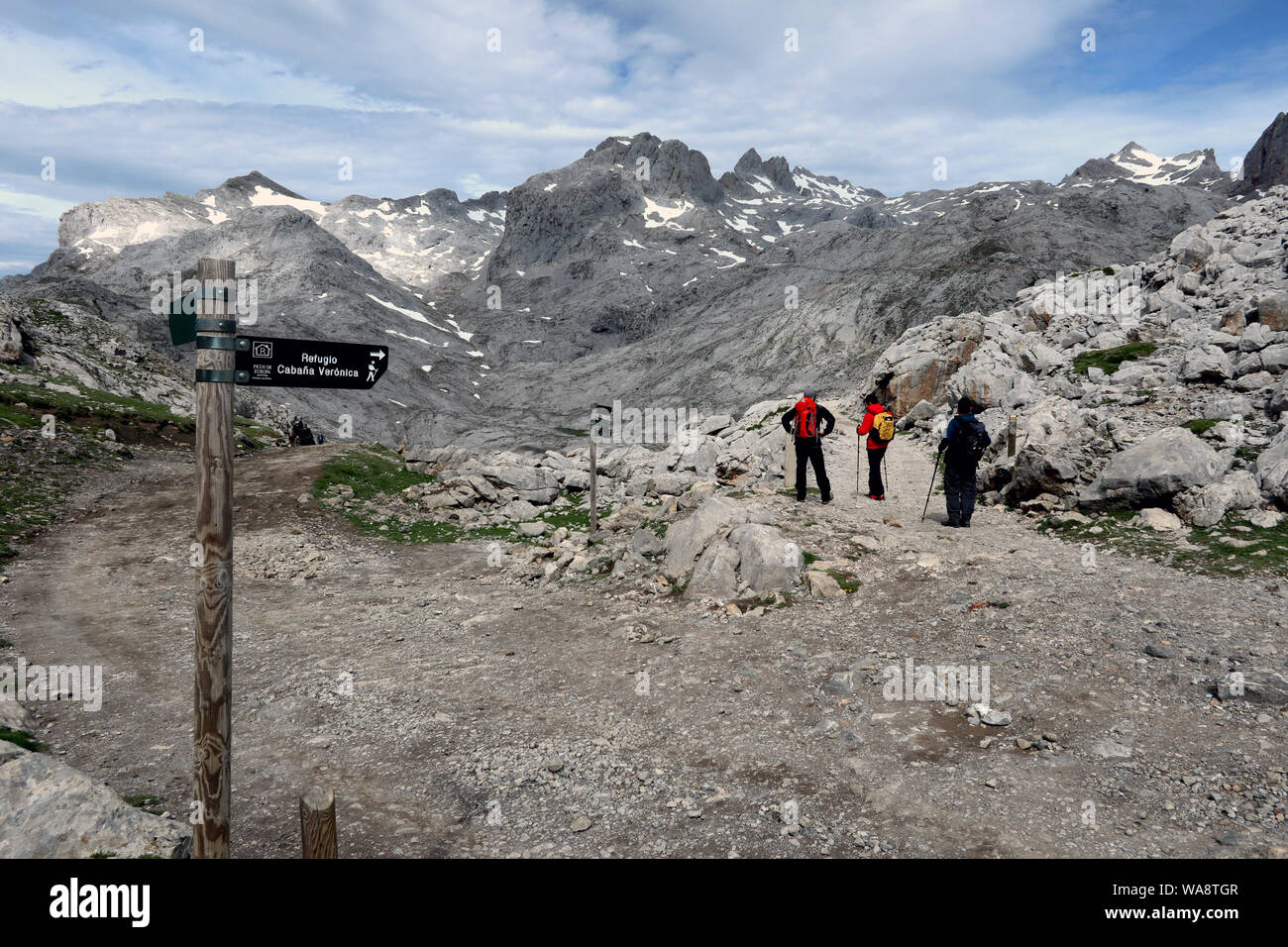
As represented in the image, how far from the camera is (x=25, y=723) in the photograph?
28.3ft

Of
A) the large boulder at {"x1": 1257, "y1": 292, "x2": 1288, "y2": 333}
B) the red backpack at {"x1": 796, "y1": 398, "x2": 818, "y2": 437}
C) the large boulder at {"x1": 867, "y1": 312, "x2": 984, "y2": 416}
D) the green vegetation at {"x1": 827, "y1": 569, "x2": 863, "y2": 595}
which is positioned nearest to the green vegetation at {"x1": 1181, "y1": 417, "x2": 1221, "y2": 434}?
the large boulder at {"x1": 1257, "y1": 292, "x2": 1288, "y2": 333}

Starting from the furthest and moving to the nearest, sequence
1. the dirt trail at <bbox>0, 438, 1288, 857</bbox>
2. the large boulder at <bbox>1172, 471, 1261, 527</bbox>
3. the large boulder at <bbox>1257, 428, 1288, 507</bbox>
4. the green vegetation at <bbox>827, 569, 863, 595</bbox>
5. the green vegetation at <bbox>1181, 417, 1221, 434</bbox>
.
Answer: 1. the green vegetation at <bbox>1181, 417, 1221, 434</bbox>
2. the large boulder at <bbox>1172, 471, 1261, 527</bbox>
3. the large boulder at <bbox>1257, 428, 1288, 507</bbox>
4. the green vegetation at <bbox>827, 569, 863, 595</bbox>
5. the dirt trail at <bbox>0, 438, 1288, 857</bbox>

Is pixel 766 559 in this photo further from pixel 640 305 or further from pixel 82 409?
pixel 640 305

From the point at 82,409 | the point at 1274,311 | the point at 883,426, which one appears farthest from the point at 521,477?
the point at 1274,311

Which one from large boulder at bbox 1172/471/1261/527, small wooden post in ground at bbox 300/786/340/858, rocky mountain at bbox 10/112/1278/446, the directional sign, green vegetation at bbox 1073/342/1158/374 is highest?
rocky mountain at bbox 10/112/1278/446

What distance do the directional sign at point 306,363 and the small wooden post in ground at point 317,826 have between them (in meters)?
2.97

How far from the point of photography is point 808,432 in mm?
17219

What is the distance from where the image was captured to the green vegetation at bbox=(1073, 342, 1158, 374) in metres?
27.8

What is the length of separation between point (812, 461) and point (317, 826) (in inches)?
569

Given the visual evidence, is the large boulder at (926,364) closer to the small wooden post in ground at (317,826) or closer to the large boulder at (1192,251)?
the large boulder at (1192,251)

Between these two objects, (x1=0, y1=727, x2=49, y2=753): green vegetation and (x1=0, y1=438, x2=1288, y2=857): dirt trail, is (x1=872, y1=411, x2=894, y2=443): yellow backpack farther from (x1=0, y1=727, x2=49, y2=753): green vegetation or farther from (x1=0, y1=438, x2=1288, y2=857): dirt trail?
(x1=0, y1=727, x2=49, y2=753): green vegetation

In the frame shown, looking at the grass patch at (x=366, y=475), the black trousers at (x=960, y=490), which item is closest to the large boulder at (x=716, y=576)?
the black trousers at (x=960, y=490)

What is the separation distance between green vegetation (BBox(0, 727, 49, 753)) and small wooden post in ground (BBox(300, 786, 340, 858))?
5.82m
